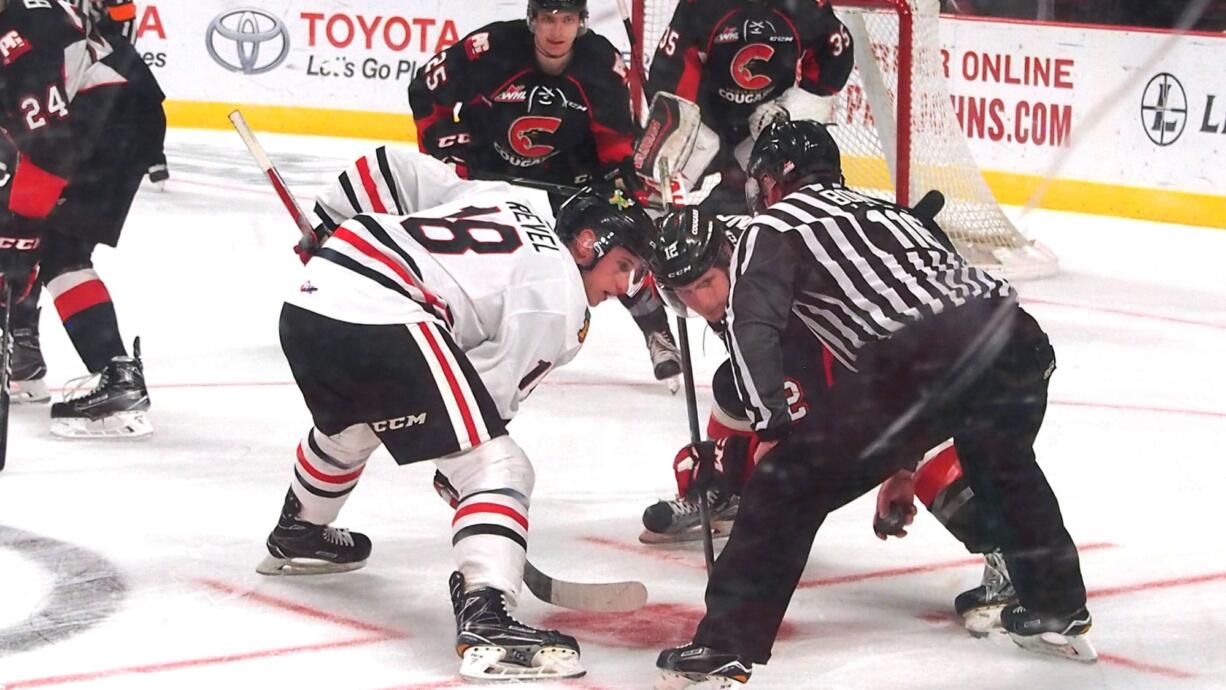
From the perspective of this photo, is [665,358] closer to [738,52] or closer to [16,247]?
[738,52]

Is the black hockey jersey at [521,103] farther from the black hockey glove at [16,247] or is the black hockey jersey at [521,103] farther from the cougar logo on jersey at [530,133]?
the black hockey glove at [16,247]

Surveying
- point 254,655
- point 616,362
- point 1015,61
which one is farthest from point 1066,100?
point 254,655

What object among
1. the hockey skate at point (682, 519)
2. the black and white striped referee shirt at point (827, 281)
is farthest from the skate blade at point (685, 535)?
the black and white striped referee shirt at point (827, 281)

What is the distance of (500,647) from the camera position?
8.71ft

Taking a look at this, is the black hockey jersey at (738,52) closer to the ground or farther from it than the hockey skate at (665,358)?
farther from it

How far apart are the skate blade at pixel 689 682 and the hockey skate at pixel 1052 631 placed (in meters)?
0.51

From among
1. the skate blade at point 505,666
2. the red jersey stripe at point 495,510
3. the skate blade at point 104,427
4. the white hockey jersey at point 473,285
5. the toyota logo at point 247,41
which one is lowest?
the toyota logo at point 247,41

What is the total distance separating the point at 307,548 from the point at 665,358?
1919 mm

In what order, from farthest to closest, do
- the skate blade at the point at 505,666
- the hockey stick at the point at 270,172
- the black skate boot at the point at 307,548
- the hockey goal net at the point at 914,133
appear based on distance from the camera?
the hockey goal net at the point at 914,133 < the hockey stick at the point at 270,172 < the black skate boot at the point at 307,548 < the skate blade at the point at 505,666

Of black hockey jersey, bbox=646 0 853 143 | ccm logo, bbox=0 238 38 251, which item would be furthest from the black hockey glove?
black hockey jersey, bbox=646 0 853 143

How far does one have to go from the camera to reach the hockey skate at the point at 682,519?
3.53m

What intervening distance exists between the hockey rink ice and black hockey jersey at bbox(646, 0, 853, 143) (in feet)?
2.56

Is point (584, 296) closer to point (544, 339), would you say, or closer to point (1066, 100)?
point (544, 339)

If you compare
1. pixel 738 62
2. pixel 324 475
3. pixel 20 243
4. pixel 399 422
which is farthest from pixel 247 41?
pixel 399 422
